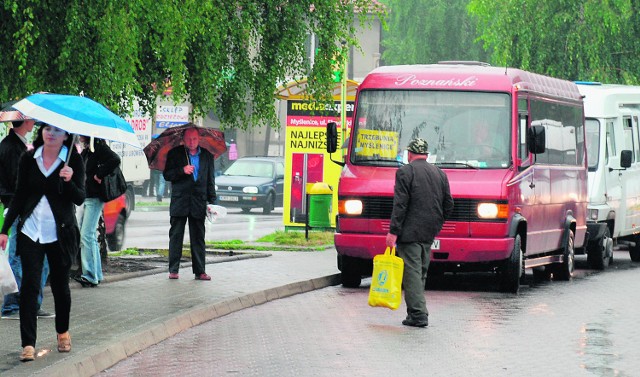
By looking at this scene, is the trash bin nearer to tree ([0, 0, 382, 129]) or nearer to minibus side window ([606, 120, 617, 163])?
minibus side window ([606, 120, 617, 163])

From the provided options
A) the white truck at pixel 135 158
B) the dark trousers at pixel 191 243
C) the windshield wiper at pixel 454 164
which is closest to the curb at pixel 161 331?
the dark trousers at pixel 191 243

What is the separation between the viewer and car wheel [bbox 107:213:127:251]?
24.5 meters

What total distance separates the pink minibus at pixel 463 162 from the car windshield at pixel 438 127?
0.5 inches

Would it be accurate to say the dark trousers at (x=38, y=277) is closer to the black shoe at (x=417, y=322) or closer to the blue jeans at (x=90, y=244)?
the black shoe at (x=417, y=322)

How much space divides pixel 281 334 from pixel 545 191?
25.1 ft

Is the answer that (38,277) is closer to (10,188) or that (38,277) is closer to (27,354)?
(27,354)

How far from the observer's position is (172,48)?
15.0m

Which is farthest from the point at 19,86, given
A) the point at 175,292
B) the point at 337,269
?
the point at 337,269

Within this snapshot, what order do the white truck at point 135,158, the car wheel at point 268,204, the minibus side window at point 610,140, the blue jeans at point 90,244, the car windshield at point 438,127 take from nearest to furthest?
the blue jeans at point 90,244
the car windshield at point 438,127
the minibus side window at point 610,140
the white truck at point 135,158
the car wheel at point 268,204

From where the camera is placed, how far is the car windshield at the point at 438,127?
18.0 meters

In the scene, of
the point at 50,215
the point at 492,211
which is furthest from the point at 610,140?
the point at 50,215

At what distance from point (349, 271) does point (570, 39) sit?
960 inches

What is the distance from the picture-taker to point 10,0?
40.9 feet

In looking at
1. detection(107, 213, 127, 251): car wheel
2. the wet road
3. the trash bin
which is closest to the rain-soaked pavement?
detection(107, 213, 127, 251): car wheel
